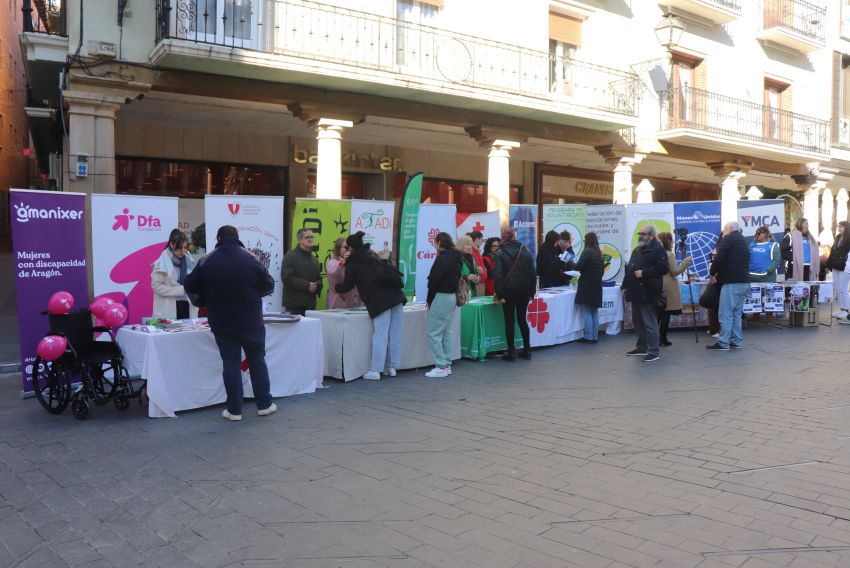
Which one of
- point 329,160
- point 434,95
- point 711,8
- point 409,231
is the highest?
point 711,8

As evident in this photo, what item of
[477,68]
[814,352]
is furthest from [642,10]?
[814,352]

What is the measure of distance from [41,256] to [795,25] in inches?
905

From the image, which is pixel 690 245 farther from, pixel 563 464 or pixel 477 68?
pixel 563 464

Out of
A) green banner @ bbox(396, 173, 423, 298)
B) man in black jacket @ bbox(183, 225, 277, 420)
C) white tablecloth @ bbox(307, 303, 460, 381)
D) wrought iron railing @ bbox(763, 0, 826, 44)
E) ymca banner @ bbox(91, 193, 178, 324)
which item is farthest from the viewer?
wrought iron railing @ bbox(763, 0, 826, 44)

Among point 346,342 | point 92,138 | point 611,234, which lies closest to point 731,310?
point 611,234

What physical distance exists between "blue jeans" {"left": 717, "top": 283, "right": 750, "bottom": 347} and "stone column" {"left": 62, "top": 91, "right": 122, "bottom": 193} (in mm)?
9584

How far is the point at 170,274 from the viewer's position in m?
8.03

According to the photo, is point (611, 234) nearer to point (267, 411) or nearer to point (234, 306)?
point (267, 411)

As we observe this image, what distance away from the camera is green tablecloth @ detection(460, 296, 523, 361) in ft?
32.7

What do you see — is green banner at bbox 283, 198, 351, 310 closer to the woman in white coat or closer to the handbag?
the woman in white coat

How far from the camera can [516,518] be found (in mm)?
4289

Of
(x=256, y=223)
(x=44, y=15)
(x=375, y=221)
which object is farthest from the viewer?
(x=44, y=15)

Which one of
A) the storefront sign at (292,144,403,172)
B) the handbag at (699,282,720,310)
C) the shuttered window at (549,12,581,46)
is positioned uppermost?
the shuttered window at (549,12,581,46)

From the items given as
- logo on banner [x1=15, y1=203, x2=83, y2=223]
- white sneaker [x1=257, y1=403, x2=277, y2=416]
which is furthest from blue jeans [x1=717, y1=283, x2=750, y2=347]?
logo on banner [x1=15, y1=203, x2=83, y2=223]
